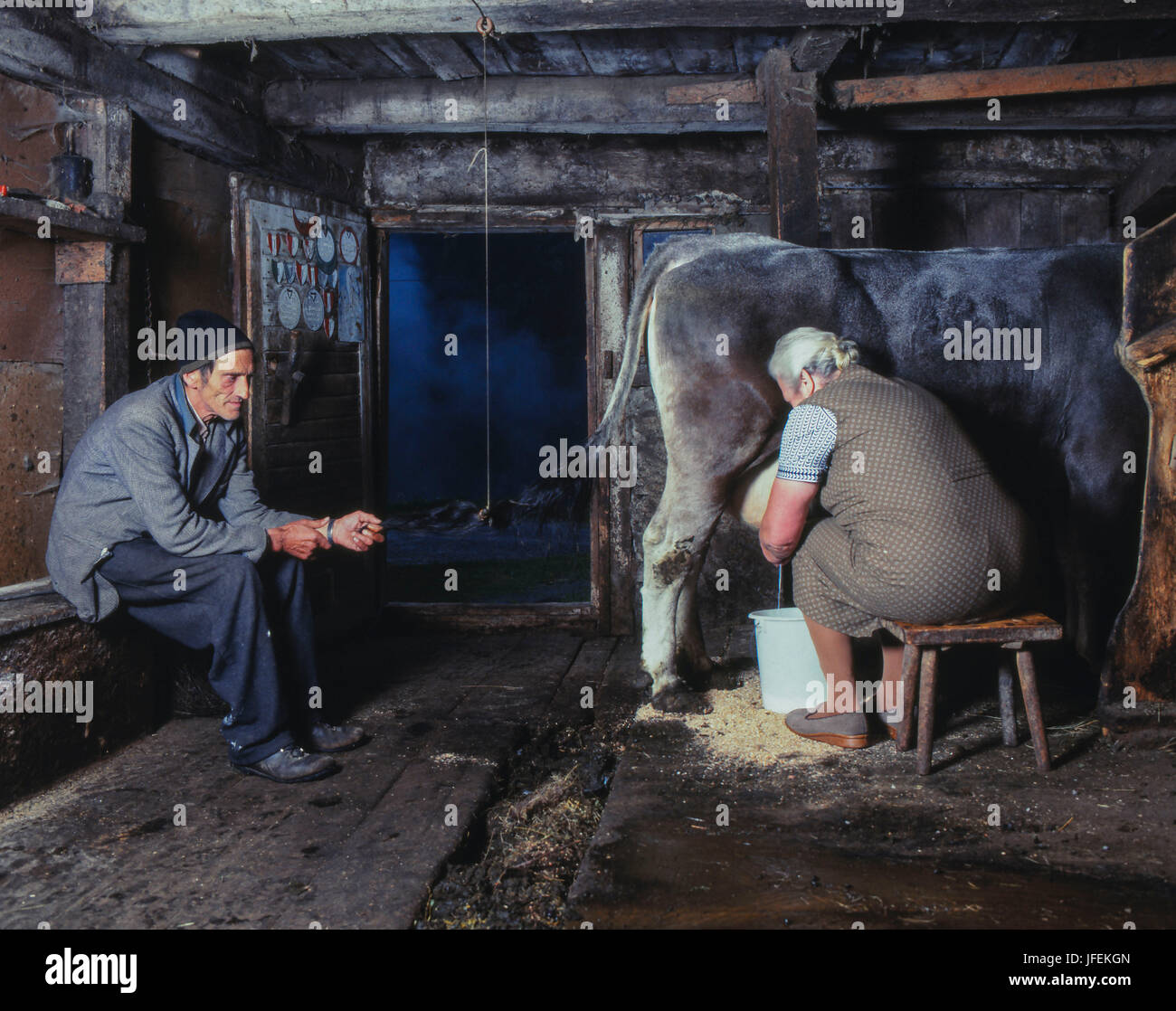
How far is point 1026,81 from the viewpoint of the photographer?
14.6 ft

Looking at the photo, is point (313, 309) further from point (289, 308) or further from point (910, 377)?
point (910, 377)

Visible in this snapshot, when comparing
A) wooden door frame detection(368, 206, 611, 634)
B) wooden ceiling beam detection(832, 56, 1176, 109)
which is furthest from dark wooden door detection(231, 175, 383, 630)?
wooden ceiling beam detection(832, 56, 1176, 109)

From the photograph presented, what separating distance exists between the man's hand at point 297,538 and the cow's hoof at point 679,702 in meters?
1.52

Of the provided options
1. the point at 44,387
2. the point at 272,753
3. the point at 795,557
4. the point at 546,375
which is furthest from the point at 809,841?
the point at 546,375

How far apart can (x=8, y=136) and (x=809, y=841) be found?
396 cm

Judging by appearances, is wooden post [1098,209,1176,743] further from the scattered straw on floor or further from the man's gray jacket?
the man's gray jacket

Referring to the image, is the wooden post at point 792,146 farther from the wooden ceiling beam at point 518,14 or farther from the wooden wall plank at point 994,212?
the wooden wall plank at point 994,212

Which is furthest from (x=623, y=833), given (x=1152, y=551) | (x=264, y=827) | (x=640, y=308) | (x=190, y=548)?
(x=640, y=308)

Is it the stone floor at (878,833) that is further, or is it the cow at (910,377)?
the cow at (910,377)

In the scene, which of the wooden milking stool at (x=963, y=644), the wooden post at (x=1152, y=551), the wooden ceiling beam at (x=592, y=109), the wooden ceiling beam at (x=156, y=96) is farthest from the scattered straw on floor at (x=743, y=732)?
the wooden ceiling beam at (x=156, y=96)

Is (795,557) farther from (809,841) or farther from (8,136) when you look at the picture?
(8,136)

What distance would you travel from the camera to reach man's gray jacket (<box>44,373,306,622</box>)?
11.1ft

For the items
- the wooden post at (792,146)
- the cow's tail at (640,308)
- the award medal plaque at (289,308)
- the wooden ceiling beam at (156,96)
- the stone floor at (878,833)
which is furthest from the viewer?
the award medal plaque at (289,308)

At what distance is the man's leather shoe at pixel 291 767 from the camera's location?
3377 millimetres
